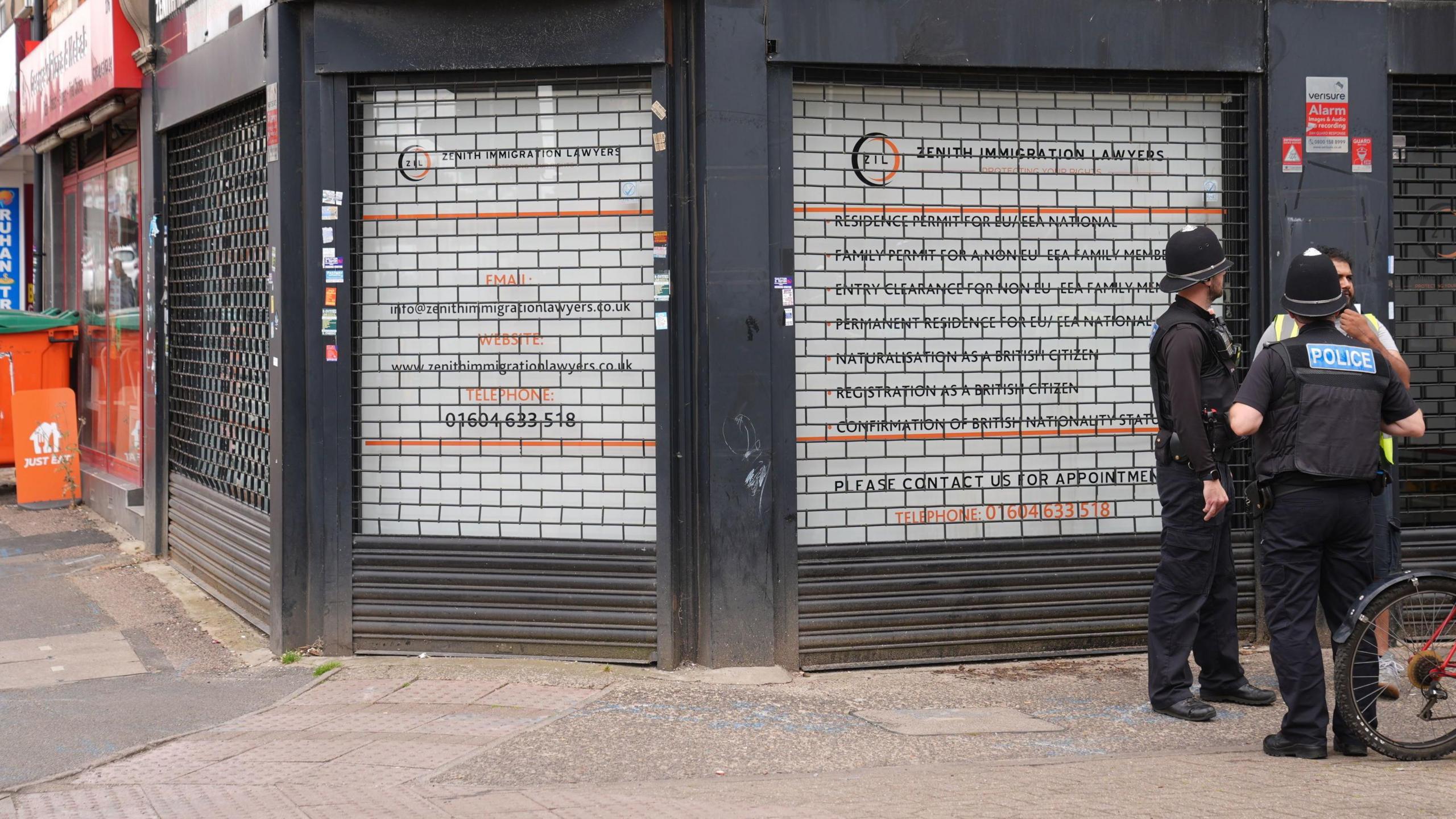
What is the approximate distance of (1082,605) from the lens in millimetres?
7238

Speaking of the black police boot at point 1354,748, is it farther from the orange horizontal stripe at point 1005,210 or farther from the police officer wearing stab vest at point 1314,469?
the orange horizontal stripe at point 1005,210

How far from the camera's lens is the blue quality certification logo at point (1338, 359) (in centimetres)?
544

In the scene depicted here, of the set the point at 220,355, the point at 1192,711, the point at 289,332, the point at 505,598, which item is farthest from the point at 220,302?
the point at 1192,711

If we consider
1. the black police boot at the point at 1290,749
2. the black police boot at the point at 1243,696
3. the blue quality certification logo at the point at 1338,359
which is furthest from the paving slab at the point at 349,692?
the blue quality certification logo at the point at 1338,359

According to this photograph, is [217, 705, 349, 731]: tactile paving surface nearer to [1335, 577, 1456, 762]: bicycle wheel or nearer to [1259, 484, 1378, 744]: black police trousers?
[1259, 484, 1378, 744]: black police trousers

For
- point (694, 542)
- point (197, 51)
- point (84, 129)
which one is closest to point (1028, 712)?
point (694, 542)

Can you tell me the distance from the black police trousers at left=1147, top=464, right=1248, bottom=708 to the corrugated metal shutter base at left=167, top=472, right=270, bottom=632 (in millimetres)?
4631

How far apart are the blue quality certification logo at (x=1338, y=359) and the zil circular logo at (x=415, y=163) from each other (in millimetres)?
4235

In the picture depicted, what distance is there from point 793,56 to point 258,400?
3.68 m

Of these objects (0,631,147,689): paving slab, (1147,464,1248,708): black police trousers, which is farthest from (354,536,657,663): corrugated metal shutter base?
(1147,464,1248,708): black police trousers

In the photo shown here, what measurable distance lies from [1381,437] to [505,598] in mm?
4073

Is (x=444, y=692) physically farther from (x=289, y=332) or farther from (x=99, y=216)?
(x=99, y=216)

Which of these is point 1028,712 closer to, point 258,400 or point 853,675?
point 853,675

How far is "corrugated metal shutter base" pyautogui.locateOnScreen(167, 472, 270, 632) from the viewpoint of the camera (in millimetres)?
7957
